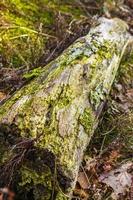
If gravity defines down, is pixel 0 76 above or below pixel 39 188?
above

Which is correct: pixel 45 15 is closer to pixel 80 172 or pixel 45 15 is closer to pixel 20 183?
pixel 80 172

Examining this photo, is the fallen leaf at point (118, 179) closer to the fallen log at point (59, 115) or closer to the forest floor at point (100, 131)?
the forest floor at point (100, 131)

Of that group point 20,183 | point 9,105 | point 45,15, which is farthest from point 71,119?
point 45,15

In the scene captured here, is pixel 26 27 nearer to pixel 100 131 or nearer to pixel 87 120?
pixel 100 131

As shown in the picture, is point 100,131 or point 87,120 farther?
point 100,131

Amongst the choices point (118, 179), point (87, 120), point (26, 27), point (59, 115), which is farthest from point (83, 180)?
point (26, 27)
